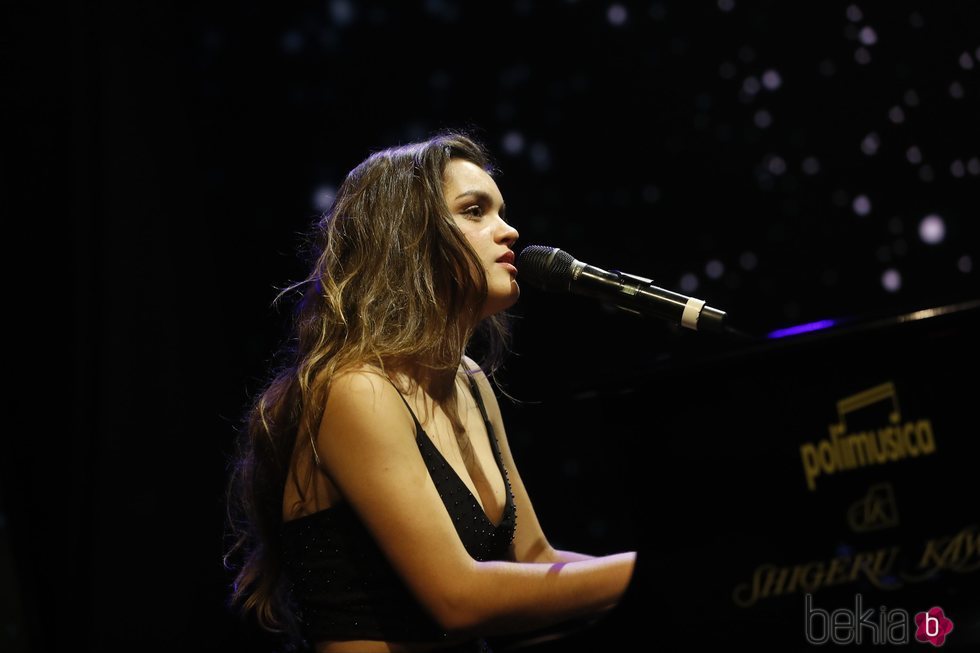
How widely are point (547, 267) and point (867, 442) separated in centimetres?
60

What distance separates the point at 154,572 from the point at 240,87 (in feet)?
4.70

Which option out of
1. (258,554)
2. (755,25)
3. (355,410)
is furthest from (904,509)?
(755,25)

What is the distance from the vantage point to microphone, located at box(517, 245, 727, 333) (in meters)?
1.37

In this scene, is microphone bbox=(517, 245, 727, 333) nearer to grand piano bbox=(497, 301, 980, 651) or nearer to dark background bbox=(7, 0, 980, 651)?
grand piano bbox=(497, 301, 980, 651)

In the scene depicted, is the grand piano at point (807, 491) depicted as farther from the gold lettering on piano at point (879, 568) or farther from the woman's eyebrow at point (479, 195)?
the woman's eyebrow at point (479, 195)

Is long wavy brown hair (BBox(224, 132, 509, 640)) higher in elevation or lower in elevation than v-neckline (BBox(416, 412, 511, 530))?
higher

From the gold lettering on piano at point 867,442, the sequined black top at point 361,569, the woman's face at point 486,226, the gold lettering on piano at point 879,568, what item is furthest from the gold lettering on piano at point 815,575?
the woman's face at point 486,226

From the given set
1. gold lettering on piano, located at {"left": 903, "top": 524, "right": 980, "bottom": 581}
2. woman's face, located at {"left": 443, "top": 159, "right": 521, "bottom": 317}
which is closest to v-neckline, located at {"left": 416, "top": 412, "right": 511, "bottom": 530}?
woman's face, located at {"left": 443, "top": 159, "right": 521, "bottom": 317}

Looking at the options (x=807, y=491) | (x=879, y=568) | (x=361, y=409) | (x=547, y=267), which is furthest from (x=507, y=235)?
(x=879, y=568)

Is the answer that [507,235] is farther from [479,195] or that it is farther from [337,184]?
[337,184]
